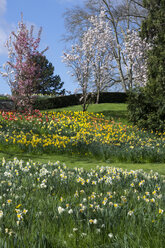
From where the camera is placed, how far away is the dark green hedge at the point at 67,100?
74.2ft

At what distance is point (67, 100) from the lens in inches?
980

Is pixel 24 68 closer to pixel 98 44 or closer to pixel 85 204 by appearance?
pixel 98 44

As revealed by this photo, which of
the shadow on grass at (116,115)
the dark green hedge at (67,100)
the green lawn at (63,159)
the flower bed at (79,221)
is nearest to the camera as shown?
the flower bed at (79,221)

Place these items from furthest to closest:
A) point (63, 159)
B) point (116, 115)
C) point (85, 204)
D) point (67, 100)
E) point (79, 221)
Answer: point (67, 100)
point (116, 115)
point (63, 159)
point (85, 204)
point (79, 221)

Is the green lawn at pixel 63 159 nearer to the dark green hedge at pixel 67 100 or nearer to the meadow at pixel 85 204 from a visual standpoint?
the meadow at pixel 85 204

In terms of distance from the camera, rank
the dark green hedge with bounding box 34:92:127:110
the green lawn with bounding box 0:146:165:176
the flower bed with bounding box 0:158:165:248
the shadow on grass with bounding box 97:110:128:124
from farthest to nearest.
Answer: the dark green hedge with bounding box 34:92:127:110 < the shadow on grass with bounding box 97:110:128:124 < the green lawn with bounding box 0:146:165:176 < the flower bed with bounding box 0:158:165:248

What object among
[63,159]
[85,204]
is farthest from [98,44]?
[85,204]

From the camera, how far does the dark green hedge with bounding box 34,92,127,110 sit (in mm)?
22622

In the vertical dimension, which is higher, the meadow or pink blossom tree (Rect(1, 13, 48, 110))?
pink blossom tree (Rect(1, 13, 48, 110))

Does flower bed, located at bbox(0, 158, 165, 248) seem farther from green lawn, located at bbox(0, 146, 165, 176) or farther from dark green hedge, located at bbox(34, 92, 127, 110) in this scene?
dark green hedge, located at bbox(34, 92, 127, 110)

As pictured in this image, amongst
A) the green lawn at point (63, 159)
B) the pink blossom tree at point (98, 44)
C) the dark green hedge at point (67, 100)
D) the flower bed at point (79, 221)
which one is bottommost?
the green lawn at point (63, 159)

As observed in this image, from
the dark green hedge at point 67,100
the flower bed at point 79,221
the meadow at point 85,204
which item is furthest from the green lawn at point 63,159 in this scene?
the dark green hedge at point 67,100

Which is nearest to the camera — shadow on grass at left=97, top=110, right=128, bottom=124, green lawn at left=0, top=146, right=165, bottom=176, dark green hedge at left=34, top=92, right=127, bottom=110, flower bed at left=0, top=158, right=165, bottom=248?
flower bed at left=0, top=158, right=165, bottom=248

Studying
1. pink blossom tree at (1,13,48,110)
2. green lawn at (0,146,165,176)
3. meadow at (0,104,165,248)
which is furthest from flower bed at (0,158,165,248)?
pink blossom tree at (1,13,48,110)
